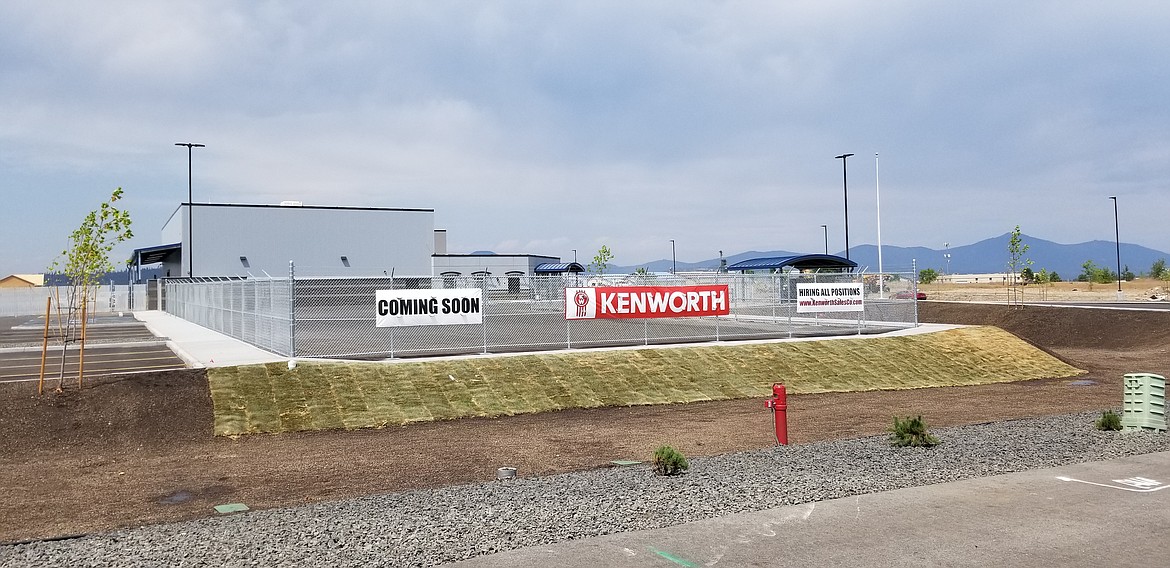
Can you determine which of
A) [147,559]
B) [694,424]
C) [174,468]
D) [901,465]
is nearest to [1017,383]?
[694,424]

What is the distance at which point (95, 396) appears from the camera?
48.9 ft

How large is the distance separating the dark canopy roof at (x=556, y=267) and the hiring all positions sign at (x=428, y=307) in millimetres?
51601

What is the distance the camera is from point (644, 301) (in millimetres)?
22797

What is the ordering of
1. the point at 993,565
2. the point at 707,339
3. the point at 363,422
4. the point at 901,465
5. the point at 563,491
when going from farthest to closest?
the point at 707,339
the point at 363,422
the point at 901,465
the point at 563,491
the point at 993,565

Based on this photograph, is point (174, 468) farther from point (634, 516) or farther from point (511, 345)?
point (511, 345)

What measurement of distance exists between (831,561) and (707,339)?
60.1 feet

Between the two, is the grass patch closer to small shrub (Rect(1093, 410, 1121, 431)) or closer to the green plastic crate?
small shrub (Rect(1093, 410, 1121, 431))

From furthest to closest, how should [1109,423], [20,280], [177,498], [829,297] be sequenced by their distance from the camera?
1. [20,280]
2. [829,297]
3. [1109,423]
4. [177,498]

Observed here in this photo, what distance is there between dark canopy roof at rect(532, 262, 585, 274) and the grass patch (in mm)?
47941

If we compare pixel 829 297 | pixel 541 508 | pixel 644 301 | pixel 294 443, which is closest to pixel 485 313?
pixel 644 301

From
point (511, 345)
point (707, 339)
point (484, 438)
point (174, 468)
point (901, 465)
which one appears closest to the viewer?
point (901, 465)

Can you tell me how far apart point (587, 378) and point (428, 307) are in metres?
4.09

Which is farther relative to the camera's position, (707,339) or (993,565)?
(707,339)

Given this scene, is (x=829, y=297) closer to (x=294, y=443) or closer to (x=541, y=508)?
(x=294, y=443)
